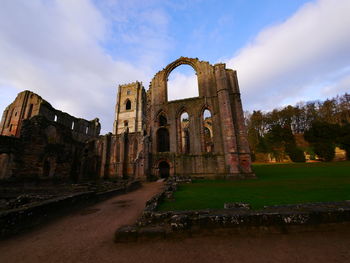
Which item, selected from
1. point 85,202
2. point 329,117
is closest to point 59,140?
point 85,202

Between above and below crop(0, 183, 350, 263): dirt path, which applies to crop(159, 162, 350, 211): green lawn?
above

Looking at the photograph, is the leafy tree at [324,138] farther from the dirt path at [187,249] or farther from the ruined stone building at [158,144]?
the dirt path at [187,249]

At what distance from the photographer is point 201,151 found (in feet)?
57.4

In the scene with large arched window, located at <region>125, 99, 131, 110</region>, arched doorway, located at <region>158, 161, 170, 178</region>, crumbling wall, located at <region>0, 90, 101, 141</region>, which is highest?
large arched window, located at <region>125, 99, 131, 110</region>

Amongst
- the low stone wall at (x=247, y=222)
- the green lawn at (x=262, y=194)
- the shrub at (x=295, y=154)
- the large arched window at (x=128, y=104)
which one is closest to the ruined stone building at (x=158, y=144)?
the green lawn at (x=262, y=194)

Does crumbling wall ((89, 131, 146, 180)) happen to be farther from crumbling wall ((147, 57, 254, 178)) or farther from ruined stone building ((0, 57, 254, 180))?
crumbling wall ((147, 57, 254, 178))

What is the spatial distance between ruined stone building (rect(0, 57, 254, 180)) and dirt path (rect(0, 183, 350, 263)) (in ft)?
41.1

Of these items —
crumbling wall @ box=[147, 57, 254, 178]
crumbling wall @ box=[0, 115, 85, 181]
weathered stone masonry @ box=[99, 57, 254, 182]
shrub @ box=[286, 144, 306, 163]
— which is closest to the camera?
crumbling wall @ box=[0, 115, 85, 181]

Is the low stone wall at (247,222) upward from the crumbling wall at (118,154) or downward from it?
downward

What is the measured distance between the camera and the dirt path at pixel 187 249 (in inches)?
90.6

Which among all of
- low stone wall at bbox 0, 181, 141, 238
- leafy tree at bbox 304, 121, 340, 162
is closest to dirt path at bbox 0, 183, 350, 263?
low stone wall at bbox 0, 181, 141, 238

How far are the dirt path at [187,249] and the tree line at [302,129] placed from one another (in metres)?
34.8

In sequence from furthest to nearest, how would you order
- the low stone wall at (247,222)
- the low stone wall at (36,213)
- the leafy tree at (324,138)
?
the leafy tree at (324,138) → the low stone wall at (36,213) → the low stone wall at (247,222)

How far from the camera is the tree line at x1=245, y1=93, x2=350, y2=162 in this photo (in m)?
28.7
